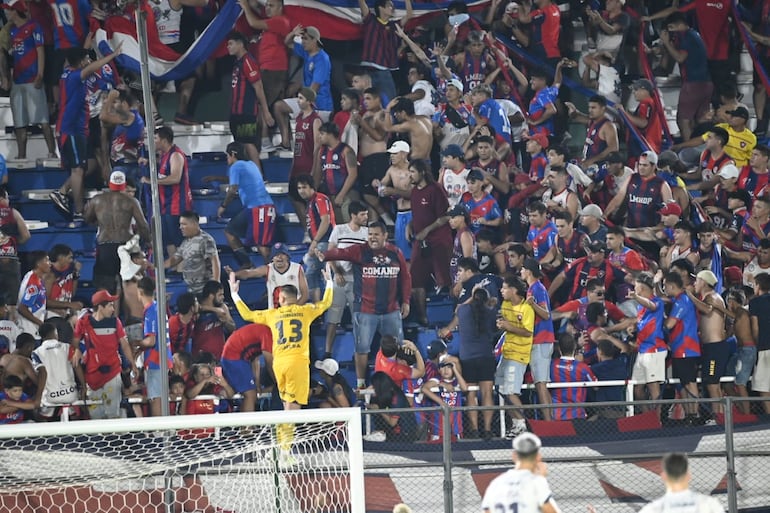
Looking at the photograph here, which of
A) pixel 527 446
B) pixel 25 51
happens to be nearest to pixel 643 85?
pixel 25 51

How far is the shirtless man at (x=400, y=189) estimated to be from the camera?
512 inches

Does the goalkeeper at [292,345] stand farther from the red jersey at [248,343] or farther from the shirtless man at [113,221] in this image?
the shirtless man at [113,221]

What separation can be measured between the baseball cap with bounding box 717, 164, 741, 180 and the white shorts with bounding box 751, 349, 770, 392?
2421 mm

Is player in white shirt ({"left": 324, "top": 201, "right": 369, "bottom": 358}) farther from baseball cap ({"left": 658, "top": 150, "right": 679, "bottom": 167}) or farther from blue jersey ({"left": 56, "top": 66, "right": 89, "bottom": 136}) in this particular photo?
baseball cap ({"left": 658, "top": 150, "right": 679, "bottom": 167})

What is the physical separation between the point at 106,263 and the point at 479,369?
393 cm

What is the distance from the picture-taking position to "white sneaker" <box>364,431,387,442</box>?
10.7m

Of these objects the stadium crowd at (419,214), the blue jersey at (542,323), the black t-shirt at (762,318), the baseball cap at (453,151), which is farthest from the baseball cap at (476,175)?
the black t-shirt at (762,318)

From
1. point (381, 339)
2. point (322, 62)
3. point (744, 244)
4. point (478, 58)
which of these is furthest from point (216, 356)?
point (744, 244)

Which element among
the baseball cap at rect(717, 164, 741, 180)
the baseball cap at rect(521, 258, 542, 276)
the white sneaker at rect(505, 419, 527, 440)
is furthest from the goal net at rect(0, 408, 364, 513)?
the baseball cap at rect(717, 164, 741, 180)

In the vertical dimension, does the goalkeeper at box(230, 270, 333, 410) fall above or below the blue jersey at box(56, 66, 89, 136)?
below

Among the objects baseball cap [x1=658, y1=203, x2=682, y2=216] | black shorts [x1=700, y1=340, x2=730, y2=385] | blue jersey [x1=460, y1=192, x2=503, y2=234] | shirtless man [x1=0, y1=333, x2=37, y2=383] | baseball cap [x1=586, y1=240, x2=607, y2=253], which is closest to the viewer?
shirtless man [x1=0, y1=333, x2=37, y2=383]

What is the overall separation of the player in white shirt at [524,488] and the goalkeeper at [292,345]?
16.8 ft

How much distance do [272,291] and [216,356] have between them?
88 centimetres

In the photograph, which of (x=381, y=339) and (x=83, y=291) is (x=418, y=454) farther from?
(x=83, y=291)
